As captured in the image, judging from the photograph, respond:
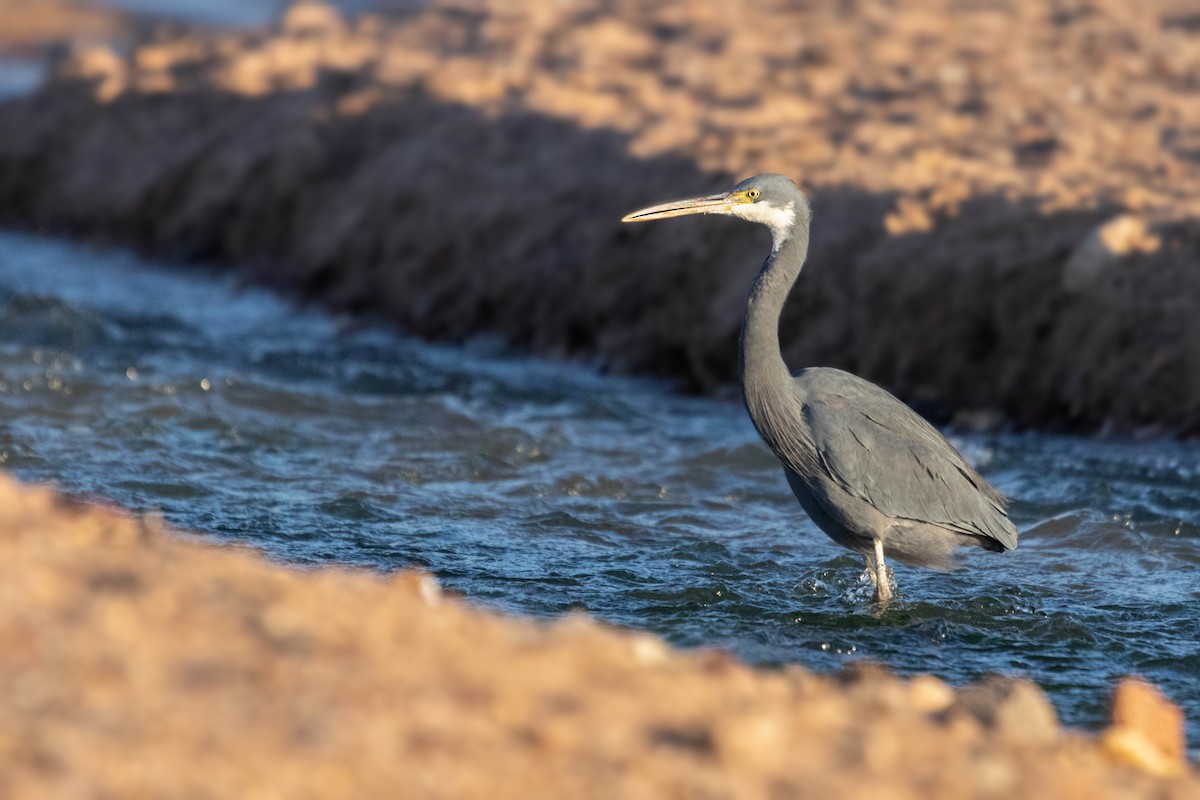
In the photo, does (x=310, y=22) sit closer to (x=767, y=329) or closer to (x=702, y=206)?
(x=702, y=206)

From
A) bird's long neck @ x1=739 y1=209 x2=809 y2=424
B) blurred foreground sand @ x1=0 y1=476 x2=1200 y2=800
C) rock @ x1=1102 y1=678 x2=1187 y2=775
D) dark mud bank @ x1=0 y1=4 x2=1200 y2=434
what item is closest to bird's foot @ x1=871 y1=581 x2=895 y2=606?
bird's long neck @ x1=739 y1=209 x2=809 y2=424

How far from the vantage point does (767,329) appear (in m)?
6.86

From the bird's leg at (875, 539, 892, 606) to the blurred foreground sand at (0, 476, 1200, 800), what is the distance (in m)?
2.68

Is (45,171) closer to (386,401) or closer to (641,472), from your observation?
(386,401)

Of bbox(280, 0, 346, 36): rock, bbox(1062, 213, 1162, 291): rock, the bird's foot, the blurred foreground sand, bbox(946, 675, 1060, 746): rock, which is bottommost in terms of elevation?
the bird's foot

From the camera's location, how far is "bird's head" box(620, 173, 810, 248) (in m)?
6.97

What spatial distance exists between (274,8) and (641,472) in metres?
26.0

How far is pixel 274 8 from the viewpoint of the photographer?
32938 mm

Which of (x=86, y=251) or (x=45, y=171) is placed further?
(x=45, y=171)

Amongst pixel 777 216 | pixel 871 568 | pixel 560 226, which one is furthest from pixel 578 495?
pixel 560 226

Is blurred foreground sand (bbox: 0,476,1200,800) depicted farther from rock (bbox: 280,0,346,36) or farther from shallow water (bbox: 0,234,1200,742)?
rock (bbox: 280,0,346,36)

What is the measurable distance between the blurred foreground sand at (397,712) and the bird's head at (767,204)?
308 cm

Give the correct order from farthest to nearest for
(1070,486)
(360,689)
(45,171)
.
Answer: (45,171) < (1070,486) < (360,689)

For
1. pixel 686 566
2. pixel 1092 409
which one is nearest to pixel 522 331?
pixel 1092 409
